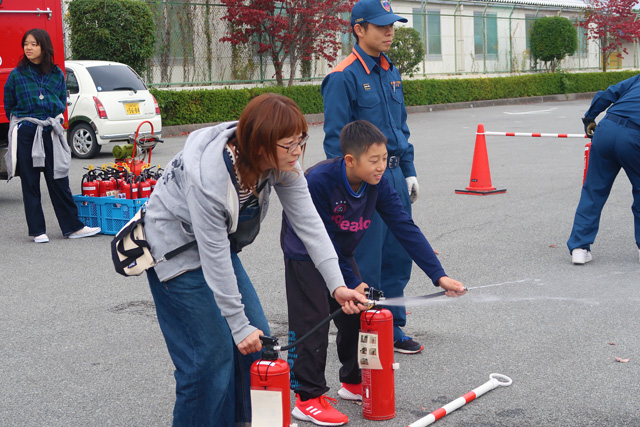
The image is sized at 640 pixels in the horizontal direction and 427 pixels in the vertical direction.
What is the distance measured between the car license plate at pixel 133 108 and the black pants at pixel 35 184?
7208mm

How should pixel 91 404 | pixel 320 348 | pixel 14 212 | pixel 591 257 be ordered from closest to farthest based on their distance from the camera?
pixel 320 348
pixel 91 404
pixel 591 257
pixel 14 212

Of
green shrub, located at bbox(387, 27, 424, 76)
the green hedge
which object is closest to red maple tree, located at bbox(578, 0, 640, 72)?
the green hedge

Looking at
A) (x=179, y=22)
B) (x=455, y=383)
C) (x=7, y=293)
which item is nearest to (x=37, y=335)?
(x=7, y=293)

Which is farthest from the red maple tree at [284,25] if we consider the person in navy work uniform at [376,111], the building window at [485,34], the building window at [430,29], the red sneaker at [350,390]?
the red sneaker at [350,390]

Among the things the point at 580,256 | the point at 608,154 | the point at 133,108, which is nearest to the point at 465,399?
the point at 580,256

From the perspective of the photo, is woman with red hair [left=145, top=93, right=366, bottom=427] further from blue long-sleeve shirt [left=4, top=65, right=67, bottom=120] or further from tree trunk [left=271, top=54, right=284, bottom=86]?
tree trunk [left=271, top=54, right=284, bottom=86]

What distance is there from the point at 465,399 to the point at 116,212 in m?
5.32

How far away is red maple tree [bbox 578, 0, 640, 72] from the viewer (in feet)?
134

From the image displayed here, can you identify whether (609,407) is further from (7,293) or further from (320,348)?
(7,293)

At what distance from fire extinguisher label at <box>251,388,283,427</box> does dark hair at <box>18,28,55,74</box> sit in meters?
5.95

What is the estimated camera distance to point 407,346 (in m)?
4.97

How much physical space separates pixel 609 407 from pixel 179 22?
2192 cm

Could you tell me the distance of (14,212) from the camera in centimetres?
1019

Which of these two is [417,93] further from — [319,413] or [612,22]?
[319,413]
